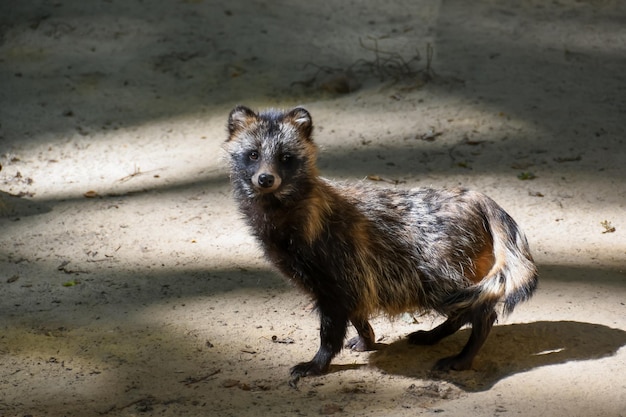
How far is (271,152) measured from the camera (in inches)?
221

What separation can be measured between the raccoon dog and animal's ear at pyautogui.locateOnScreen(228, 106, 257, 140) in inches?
0.4

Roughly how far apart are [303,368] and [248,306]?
1.10 meters

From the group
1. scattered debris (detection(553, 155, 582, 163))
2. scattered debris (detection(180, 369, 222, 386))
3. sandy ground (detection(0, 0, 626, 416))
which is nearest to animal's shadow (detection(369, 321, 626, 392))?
sandy ground (detection(0, 0, 626, 416))

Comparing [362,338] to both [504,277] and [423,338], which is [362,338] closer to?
[423,338]

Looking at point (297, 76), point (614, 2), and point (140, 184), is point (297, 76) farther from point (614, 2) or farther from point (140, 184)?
point (614, 2)

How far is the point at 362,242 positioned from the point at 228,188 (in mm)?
3251

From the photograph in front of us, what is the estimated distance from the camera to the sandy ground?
5.52 m

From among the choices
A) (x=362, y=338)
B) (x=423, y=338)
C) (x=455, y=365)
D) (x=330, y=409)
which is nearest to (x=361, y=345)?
(x=362, y=338)

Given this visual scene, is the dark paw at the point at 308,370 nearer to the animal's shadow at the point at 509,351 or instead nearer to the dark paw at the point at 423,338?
the animal's shadow at the point at 509,351

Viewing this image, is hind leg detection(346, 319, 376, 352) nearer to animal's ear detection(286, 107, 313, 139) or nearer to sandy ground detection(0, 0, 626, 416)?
sandy ground detection(0, 0, 626, 416)

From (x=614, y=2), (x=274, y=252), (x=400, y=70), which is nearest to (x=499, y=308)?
(x=274, y=252)

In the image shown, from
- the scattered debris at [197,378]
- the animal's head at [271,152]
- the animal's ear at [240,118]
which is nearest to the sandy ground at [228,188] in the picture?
the scattered debris at [197,378]

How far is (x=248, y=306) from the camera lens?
6609mm

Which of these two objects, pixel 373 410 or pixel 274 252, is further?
pixel 274 252
